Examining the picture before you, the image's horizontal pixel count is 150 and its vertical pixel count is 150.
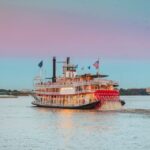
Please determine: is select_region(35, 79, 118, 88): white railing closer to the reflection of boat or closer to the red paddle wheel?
the reflection of boat

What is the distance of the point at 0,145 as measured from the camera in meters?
54.3

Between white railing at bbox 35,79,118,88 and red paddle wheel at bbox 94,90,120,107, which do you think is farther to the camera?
white railing at bbox 35,79,118,88

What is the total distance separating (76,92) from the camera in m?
126

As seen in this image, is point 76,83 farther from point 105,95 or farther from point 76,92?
point 105,95

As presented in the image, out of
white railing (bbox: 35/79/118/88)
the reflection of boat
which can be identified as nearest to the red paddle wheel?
the reflection of boat

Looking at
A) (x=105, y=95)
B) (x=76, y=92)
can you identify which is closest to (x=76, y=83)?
(x=76, y=92)

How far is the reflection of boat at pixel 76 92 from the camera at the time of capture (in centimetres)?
12050

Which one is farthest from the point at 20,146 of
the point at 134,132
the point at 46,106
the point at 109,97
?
the point at 46,106

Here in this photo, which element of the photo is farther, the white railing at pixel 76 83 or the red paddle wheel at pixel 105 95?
the white railing at pixel 76 83

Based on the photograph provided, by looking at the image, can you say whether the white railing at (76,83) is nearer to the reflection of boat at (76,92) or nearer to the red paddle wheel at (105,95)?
the reflection of boat at (76,92)

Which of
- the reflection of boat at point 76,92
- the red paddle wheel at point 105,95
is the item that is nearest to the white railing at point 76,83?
the reflection of boat at point 76,92

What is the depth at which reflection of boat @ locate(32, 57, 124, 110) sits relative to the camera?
120500 millimetres

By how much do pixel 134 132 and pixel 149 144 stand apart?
12814 mm

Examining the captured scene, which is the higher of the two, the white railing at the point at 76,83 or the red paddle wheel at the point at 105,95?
the white railing at the point at 76,83
